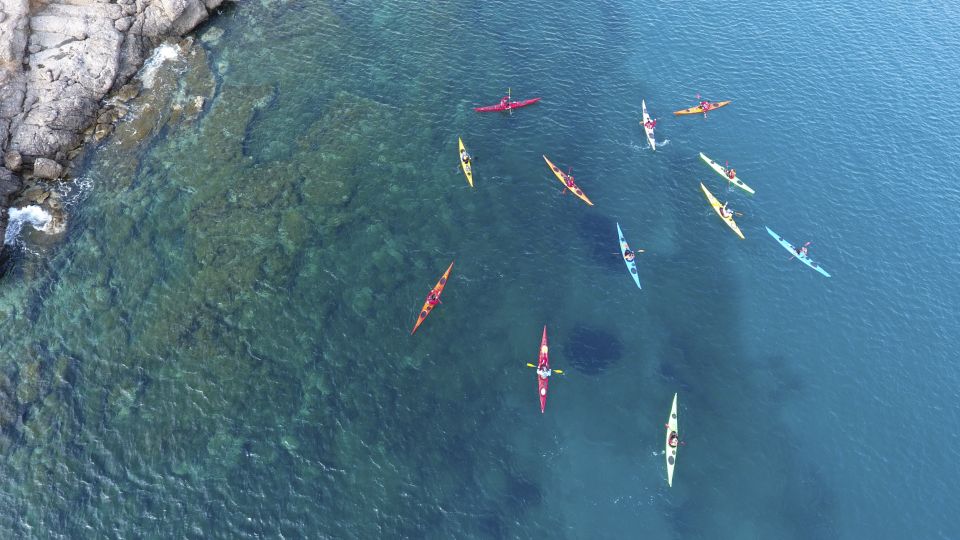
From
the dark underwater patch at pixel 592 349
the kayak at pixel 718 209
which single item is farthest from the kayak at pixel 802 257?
the dark underwater patch at pixel 592 349

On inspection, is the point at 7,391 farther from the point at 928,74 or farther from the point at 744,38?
the point at 928,74

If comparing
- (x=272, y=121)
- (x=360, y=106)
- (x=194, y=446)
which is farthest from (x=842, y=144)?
(x=194, y=446)

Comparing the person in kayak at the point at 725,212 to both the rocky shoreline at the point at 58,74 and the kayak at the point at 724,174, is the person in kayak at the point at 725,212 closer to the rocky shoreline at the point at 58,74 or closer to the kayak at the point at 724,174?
the kayak at the point at 724,174

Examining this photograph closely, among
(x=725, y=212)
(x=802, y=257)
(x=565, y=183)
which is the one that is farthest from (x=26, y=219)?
(x=802, y=257)

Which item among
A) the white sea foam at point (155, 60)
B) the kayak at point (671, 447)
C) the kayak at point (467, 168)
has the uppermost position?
the white sea foam at point (155, 60)

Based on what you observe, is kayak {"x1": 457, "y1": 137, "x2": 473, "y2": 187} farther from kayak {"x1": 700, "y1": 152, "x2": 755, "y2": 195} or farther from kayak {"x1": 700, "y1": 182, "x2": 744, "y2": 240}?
kayak {"x1": 700, "y1": 152, "x2": 755, "y2": 195}

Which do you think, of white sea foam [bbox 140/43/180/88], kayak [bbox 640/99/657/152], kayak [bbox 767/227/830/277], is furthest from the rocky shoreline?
kayak [bbox 767/227/830/277]
